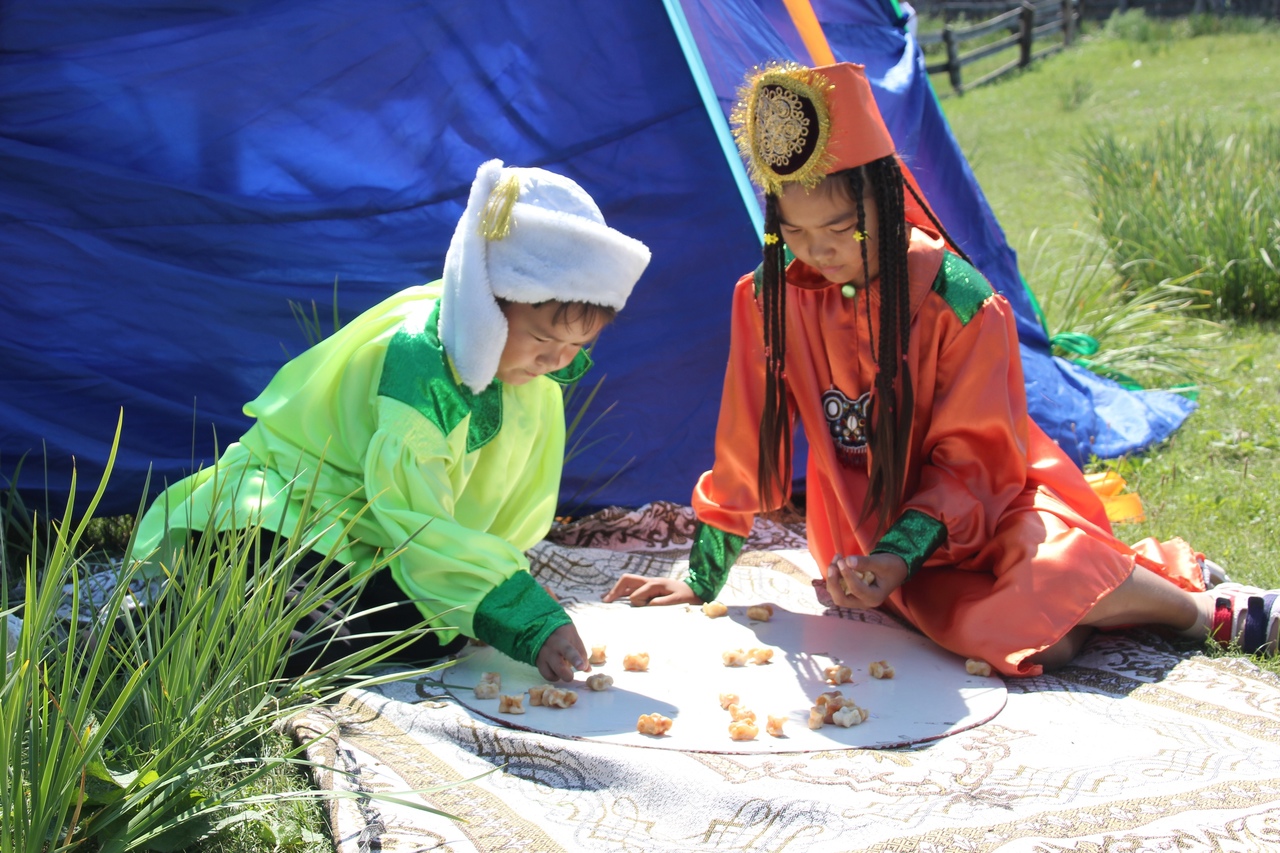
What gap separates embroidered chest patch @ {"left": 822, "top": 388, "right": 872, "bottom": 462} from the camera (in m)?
2.67

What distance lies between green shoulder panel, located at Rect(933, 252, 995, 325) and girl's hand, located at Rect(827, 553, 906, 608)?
53 centimetres

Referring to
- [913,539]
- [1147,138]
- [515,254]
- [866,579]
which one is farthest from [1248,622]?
[1147,138]

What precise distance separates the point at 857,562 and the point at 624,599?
0.66 metres

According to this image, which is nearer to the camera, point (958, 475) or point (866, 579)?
point (866, 579)

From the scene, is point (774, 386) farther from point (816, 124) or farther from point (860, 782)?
point (860, 782)

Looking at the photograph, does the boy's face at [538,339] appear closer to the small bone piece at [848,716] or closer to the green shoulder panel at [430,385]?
the green shoulder panel at [430,385]

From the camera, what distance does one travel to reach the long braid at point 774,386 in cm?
266

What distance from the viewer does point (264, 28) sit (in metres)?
3.25

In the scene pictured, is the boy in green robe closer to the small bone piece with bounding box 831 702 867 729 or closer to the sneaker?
the small bone piece with bounding box 831 702 867 729

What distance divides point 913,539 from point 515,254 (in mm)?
990

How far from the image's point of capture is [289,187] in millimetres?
3273

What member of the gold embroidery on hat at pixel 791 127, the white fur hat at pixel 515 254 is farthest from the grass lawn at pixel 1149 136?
the white fur hat at pixel 515 254

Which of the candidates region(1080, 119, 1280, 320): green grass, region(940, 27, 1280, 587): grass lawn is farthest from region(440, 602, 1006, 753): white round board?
region(1080, 119, 1280, 320): green grass

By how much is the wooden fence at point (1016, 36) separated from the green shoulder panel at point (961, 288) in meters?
12.0
